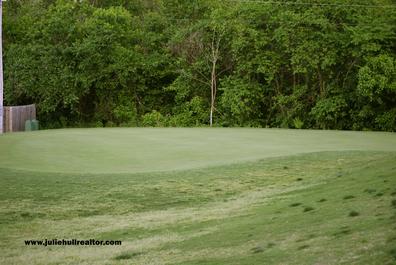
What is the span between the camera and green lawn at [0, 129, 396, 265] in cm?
657

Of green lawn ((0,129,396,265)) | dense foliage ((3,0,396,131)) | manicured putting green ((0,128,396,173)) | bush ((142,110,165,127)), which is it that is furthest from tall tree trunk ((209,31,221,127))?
green lawn ((0,129,396,265))

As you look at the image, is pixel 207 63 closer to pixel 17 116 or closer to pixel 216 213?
pixel 17 116

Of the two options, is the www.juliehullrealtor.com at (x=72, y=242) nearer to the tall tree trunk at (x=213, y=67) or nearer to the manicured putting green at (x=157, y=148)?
the manicured putting green at (x=157, y=148)

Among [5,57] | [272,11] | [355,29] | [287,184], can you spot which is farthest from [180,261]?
[5,57]

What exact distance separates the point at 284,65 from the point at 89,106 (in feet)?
34.2

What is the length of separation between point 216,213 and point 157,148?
18.1 feet

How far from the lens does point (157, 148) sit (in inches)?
578

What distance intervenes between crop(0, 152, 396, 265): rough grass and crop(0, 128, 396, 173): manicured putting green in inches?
23.8

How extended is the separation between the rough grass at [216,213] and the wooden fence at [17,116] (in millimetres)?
14011

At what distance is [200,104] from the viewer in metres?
28.9

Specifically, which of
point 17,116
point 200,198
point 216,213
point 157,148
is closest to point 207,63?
point 17,116

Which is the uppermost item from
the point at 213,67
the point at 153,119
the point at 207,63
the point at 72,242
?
the point at 207,63

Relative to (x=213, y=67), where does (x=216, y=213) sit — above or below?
below

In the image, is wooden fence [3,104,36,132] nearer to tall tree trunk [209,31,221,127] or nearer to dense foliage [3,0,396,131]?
dense foliage [3,0,396,131]
